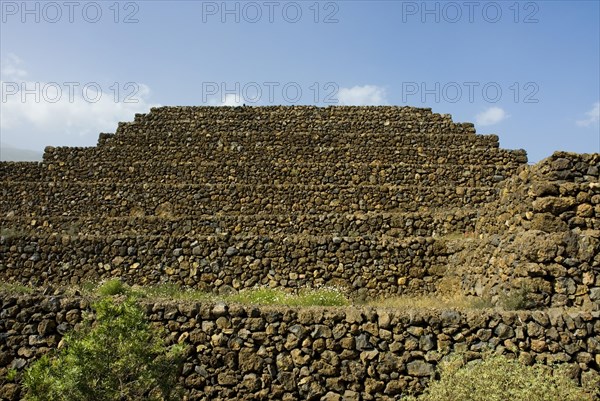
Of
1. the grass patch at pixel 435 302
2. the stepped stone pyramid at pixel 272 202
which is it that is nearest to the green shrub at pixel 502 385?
the stepped stone pyramid at pixel 272 202

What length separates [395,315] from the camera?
25.0 feet

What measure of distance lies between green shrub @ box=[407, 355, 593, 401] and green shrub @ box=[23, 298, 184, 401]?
3754 millimetres

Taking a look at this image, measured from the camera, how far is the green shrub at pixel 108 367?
5.93 metres

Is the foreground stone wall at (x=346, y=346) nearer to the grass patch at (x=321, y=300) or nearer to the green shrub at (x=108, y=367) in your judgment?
the green shrub at (x=108, y=367)

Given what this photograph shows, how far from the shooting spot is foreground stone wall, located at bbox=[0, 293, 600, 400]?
7.39 metres

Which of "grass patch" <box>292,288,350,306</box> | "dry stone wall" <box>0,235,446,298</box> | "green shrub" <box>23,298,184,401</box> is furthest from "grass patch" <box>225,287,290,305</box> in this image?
"green shrub" <box>23,298,184,401</box>

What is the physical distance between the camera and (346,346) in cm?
755

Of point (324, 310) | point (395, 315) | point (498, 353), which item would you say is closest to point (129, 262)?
point (324, 310)

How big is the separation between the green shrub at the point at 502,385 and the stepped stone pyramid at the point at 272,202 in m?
2.73

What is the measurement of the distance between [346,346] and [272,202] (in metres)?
10.1

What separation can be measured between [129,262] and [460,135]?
1496cm

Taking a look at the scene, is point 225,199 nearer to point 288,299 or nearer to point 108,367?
point 288,299

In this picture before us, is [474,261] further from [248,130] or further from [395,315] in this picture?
[248,130]

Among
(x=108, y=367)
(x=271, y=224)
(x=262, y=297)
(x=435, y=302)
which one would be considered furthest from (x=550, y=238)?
(x=271, y=224)
